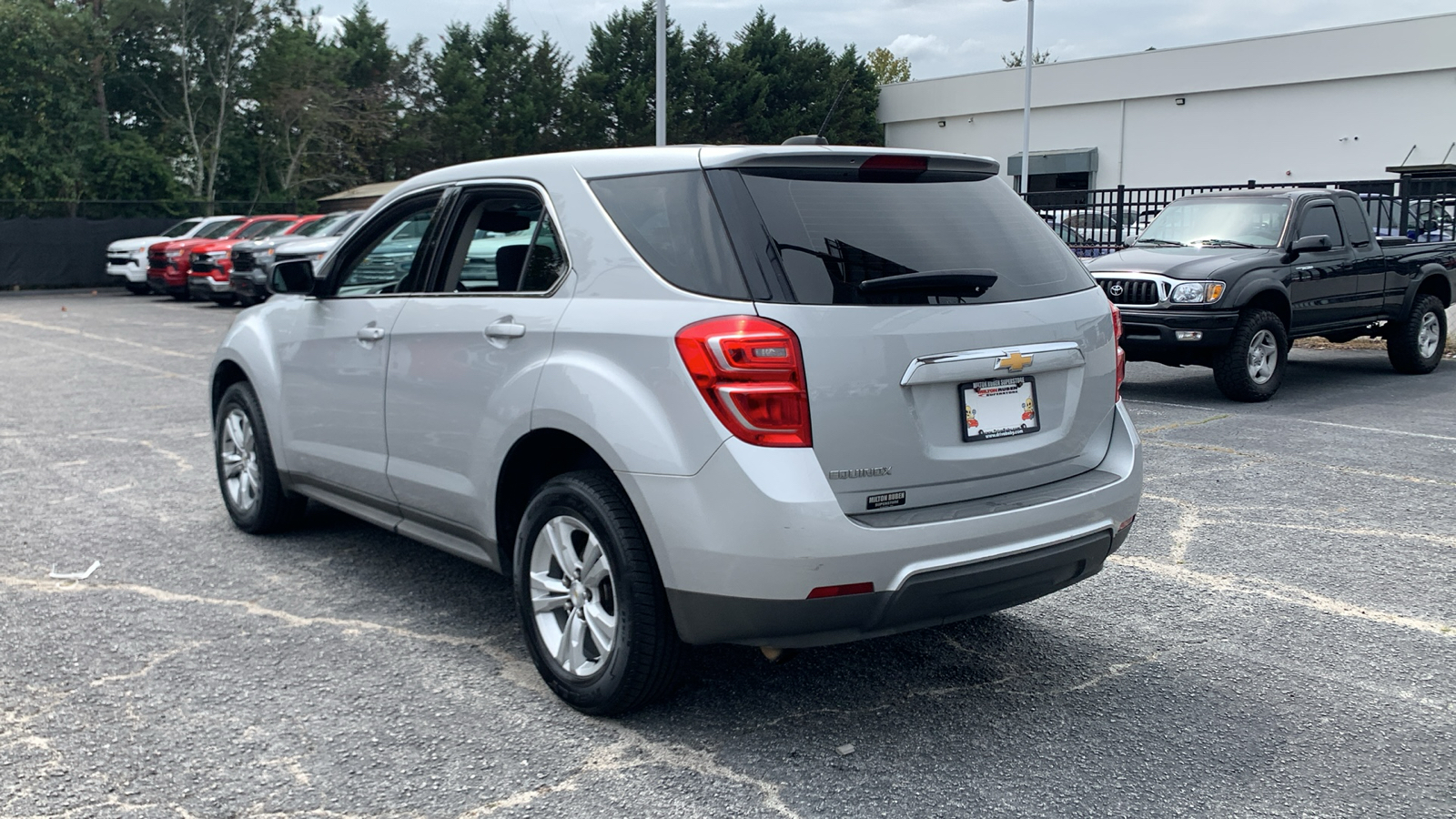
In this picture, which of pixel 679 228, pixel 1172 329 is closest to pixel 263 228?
pixel 1172 329

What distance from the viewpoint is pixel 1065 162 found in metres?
56.0

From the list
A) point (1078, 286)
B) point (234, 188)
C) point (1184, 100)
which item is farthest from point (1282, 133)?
point (1078, 286)

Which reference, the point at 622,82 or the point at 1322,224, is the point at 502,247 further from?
the point at 622,82

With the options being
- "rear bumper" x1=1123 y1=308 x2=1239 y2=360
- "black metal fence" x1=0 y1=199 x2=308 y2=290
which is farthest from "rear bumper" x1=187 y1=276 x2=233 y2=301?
"rear bumper" x1=1123 y1=308 x2=1239 y2=360

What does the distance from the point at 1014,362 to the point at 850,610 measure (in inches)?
A: 35.1

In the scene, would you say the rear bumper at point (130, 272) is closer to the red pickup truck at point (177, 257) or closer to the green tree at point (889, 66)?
the red pickup truck at point (177, 257)

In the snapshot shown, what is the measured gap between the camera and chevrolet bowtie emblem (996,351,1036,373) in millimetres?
3650

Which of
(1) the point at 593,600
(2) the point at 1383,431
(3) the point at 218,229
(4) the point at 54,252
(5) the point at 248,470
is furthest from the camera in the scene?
(4) the point at 54,252

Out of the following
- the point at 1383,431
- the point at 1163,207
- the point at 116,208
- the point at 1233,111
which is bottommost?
the point at 1383,431

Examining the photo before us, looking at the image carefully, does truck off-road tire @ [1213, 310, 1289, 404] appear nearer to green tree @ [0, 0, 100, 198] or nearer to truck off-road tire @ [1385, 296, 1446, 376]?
truck off-road tire @ [1385, 296, 1446, 376]

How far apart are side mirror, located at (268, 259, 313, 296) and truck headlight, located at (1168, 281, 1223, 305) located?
7321 millimetres

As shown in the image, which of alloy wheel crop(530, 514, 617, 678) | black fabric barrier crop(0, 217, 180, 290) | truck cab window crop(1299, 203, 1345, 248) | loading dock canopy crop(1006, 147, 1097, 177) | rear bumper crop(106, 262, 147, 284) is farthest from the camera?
loading dock canopy crop(1006, 147, 1097, 177)

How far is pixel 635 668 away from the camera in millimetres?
3602

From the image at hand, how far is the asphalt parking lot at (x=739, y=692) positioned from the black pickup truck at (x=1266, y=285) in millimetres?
3747
